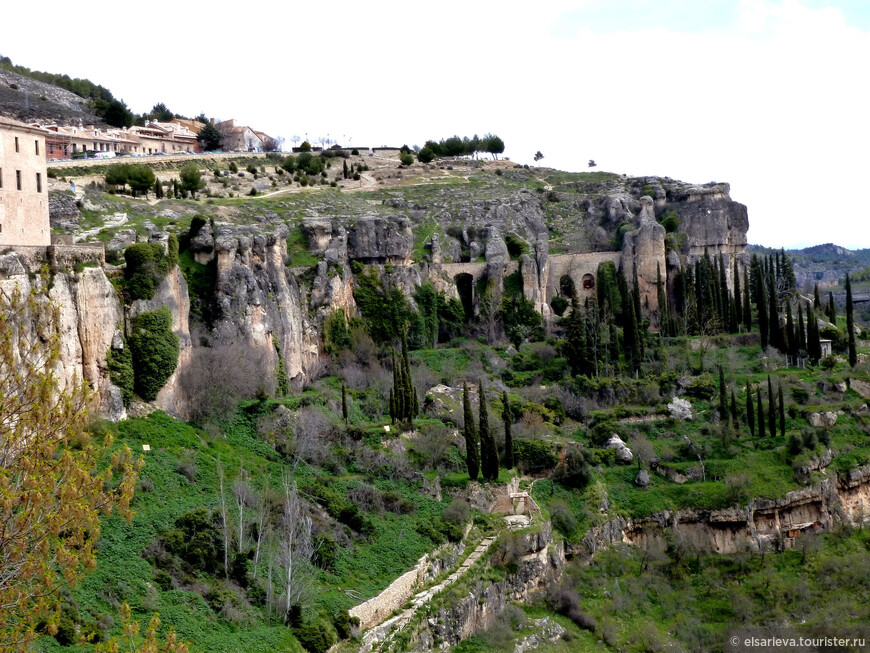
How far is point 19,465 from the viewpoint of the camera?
47.0 ft

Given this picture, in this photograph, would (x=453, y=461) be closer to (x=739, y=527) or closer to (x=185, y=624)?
(x=739, y=527)

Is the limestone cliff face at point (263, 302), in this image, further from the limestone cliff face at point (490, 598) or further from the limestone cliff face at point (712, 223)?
the limestone cliff face at point (712, 223)

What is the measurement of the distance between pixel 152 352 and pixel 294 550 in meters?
10.8

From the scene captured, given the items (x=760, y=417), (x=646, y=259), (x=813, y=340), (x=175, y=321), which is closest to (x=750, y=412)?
(x=760, y=417)

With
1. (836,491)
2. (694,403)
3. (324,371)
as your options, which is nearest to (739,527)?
(836,491)

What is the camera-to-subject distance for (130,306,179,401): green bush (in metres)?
37.7

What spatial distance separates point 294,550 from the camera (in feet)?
104

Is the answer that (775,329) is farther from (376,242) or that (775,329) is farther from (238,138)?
(238,138)

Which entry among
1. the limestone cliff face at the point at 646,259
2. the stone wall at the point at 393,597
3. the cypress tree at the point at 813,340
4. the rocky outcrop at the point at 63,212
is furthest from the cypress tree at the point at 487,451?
the limestone cliff face at the point at 646,259

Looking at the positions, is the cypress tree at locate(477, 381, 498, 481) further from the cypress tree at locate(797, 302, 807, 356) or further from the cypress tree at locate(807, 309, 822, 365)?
the cypress tree at locate(797, 302, 807, 356)

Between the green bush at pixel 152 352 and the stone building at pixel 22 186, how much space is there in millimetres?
4609

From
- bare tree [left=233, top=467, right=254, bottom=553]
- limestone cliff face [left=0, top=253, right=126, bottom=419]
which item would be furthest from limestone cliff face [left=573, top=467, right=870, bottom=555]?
limestone cliff face [left=0, top=253, right=126, bottom=419]

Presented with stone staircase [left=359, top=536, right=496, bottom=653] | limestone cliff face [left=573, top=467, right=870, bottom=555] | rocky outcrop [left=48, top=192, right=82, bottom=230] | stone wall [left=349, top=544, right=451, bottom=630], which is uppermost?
rocky outcrop [left=48, top=192, right=82, bottom=230]

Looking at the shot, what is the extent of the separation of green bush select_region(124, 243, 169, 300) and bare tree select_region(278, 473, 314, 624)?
392 inches
